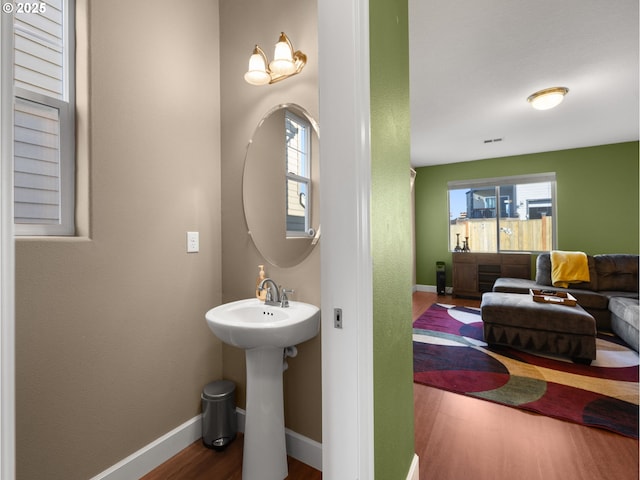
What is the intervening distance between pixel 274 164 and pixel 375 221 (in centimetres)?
98

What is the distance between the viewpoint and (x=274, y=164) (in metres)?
1.80

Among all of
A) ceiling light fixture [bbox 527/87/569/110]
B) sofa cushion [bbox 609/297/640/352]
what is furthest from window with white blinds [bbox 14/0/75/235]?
sofa cushion [bbox 609/297/640/352]

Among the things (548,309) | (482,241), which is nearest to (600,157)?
(482,241)

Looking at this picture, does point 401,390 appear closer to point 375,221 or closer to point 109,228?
point 375,221

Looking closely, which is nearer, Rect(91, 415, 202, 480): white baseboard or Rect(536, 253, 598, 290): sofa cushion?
Rect(91, 415, 202, 480): white baseboard

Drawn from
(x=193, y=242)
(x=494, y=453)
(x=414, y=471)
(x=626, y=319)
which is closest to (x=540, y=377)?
(x=494, y=453)

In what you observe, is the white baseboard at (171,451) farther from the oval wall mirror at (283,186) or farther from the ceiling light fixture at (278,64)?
the ceiling light fixture at (278,64)

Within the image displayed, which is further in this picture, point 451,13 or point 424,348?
point 424,348

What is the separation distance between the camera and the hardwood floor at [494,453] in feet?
5.12

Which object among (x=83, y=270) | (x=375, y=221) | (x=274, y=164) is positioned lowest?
(x=83, y=270)

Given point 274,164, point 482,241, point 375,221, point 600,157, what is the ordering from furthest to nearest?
point 482,241, point 600,157, point 274,164, point 375,221

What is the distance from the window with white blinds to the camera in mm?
1282

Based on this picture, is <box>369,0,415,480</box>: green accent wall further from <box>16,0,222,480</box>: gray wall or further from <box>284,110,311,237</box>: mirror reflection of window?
<box>16,0,222,480</box>: gray wall

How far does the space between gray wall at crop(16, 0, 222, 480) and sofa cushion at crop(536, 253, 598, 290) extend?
4617mm
